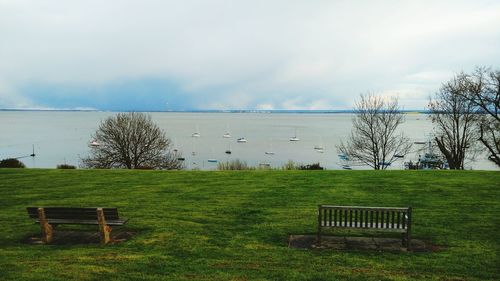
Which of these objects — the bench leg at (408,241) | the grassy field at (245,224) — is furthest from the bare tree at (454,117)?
the bench leg at (408,241)

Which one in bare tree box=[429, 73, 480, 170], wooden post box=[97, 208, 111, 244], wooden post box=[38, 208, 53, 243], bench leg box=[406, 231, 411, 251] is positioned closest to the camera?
bench leg box=[406, 231, 411, 251]

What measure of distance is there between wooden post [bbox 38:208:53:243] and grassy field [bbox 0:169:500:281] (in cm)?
40

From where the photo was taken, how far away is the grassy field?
22.6 feet

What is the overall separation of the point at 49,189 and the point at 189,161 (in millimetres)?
53957

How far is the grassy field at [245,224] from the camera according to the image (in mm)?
6893

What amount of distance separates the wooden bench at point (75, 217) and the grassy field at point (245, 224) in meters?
0.46

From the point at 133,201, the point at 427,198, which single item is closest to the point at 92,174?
the point at 133,201

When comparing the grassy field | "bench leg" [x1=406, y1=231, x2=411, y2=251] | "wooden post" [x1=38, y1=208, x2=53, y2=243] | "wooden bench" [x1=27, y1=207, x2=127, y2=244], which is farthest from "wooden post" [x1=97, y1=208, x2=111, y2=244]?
"bench leg" [x1=406, y1=231, x2=411, y2=251]

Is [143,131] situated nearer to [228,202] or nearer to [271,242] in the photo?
[228,202]

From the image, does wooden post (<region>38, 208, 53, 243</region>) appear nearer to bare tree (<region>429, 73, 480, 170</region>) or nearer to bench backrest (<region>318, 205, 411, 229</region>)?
bench backrest (<region>318, 205, 411, 229</region>)

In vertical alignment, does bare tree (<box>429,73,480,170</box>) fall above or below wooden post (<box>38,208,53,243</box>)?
above

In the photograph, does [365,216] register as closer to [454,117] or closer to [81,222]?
[81,222]

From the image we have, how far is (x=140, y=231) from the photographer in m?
9.73

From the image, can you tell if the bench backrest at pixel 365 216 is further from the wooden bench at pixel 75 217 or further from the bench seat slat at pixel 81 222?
the wooden bench at pixel 75 217
